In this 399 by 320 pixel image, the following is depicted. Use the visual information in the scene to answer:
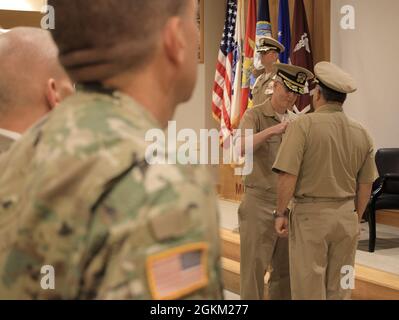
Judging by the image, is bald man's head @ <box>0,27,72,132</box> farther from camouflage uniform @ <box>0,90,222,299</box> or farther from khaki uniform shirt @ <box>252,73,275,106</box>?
khaki uniform shirt @ <box>252,73,275,106</box>

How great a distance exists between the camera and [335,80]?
2998 mm

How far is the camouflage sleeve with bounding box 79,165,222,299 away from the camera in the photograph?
1.85 feet

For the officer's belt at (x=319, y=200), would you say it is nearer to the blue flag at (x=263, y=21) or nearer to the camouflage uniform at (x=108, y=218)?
the camouflage uniform at (x=108, y=218)

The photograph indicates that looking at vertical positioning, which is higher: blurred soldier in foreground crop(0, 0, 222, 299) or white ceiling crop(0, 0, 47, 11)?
white ceiling crop(0, 0, 47, 11)

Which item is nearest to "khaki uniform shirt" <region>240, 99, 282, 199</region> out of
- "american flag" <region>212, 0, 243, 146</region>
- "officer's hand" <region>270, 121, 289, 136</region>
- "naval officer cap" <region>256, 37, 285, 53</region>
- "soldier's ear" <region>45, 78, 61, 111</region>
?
"officer's hand" <region>270, 121, 289, 136</region>

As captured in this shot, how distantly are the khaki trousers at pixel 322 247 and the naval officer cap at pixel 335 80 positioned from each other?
55cm

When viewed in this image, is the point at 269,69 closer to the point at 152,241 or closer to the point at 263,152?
the point at 263,152

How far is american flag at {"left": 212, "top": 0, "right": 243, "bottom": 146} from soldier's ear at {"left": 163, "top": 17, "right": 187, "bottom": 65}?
20.3 ft

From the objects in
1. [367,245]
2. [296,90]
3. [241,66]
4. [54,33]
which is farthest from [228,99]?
[54,33]

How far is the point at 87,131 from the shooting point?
62 centimetres

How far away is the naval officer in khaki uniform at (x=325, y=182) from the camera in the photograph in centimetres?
293

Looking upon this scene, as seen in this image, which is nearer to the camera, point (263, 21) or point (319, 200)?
point (319, 200)

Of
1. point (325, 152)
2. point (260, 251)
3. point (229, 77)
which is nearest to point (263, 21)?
point (229, 77)

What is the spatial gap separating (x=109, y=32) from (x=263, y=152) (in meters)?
2.82
